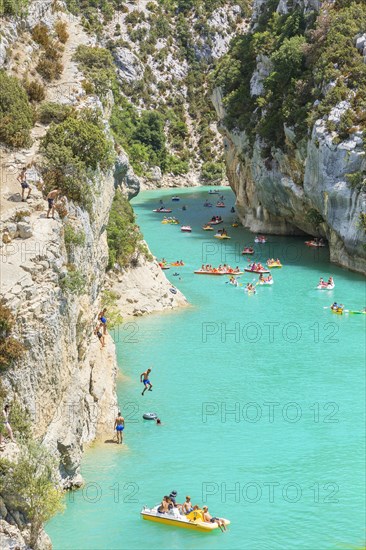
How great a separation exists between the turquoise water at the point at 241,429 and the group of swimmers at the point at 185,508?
0.50 metres

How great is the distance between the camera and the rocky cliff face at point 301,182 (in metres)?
71.8

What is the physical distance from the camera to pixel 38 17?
138 feet

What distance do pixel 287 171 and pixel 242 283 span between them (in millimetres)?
18691

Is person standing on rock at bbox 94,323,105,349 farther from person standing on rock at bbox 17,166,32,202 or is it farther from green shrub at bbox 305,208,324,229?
green shrub at bbox 305,208,324,229

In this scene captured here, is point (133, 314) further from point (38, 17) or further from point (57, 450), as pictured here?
point (57, 450)

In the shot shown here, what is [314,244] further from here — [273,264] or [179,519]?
[179,519]

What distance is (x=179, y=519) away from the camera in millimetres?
30438

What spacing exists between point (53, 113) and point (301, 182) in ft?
153

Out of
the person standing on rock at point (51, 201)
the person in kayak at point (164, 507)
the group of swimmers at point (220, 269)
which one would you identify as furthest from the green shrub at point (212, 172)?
the person in kayak at point (164, 507)

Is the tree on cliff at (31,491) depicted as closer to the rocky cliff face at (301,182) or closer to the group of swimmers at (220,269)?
the group of swimmers at (220,269)

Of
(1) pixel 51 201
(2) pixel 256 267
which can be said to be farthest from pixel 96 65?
(2) pixel 256 267

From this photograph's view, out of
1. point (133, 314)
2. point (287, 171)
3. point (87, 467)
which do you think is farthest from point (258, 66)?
point (87, 467)

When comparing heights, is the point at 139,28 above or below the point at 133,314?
above

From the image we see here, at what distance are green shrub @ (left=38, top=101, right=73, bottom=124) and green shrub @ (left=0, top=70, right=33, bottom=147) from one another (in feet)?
2.10
